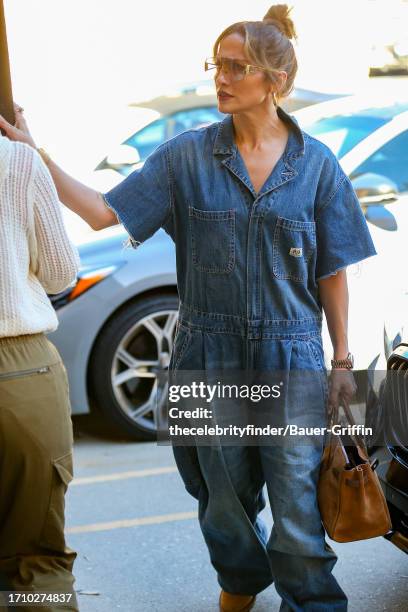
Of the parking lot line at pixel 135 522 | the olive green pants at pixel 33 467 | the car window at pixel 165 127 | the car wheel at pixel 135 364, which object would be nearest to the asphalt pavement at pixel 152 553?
the parking lot line at pixel 135 522

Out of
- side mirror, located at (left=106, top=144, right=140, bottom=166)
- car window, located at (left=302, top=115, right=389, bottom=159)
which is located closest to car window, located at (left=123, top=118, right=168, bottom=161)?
side mirror, located at (left=106, top=144, right=140, bottom=166)

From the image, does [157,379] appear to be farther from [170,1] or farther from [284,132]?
[170,1]

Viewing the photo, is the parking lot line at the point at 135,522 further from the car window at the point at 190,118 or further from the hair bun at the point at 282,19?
the car window at the point at 190,118

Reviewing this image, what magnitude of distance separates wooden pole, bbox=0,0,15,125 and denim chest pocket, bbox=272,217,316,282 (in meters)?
0.85

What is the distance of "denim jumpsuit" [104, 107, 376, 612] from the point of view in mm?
3105

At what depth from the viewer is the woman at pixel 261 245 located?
3098mm

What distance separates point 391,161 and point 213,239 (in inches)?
112

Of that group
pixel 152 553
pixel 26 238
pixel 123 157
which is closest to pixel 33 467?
pixel 26 238

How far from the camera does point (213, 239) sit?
10.2 ft

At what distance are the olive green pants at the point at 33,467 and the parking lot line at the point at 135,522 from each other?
178 centimetres

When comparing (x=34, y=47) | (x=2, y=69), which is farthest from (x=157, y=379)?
(x=34, y=47)

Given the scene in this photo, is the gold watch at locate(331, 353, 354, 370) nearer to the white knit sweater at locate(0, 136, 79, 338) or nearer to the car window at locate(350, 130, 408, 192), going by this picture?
the white knit sweater at locate(0, 136, 79, 338)

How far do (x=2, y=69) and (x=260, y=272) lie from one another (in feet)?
3.19

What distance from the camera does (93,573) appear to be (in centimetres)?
403
